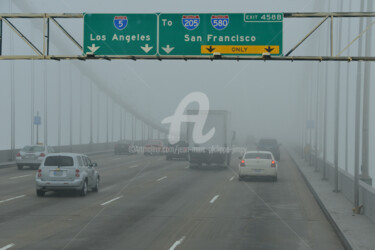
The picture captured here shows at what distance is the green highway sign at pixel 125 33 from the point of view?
18.6 metres

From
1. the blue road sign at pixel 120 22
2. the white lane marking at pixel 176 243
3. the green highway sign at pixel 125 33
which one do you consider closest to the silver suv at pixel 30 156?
the green highway sign at pixel 125 33

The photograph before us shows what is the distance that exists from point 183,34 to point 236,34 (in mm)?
1658

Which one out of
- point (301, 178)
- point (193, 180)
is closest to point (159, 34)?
point (193, 180)

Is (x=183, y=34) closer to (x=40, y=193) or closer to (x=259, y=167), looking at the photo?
(x=40, y=193)

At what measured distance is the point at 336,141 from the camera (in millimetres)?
23719

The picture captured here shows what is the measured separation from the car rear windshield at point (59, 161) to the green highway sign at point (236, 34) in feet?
20.5

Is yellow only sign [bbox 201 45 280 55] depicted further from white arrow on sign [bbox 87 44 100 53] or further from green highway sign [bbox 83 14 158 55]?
white arrow on sign [bbox 87 44 100 53]

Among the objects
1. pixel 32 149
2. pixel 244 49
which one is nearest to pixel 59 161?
pixel 244 49

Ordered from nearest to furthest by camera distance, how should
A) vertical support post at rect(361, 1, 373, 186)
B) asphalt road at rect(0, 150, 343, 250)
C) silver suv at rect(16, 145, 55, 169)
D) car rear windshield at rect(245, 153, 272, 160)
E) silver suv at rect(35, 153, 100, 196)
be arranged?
asphalt road at rect(0, 150, 343, 250)
vertical support post at rect(361, 1, 373, 186)
silver suv at rect(35, 153, 100, 196)
car rear windshield at rect(245, 153, 272, 160)
silver suv at rect(16, 145, 55, 169)

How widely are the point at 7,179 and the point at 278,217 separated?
55.5ft

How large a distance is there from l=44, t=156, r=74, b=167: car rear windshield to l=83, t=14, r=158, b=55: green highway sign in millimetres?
4648

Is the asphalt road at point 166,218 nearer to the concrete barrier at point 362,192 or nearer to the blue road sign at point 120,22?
the concrete barrier at point 362,192

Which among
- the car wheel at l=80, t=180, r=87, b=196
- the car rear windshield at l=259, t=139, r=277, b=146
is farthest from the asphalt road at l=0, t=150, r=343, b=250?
the car rear windshield at l=259, t=139, r=277, b=146

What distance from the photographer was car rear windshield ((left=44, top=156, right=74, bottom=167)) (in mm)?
21344
